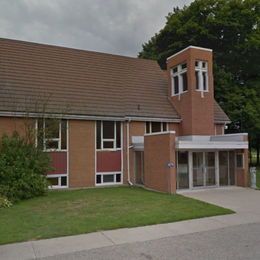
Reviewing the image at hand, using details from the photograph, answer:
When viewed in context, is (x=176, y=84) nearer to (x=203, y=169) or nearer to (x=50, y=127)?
(x=203, y=169)

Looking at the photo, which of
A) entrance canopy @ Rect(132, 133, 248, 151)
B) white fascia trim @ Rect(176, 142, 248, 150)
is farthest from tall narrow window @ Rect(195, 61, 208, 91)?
white fascia trim @ Rect(176, 142, 248, 150)

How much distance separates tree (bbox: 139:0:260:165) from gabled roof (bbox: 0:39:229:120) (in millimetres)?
7023

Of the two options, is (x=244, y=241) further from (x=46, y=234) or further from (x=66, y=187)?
(x=66, y=187)

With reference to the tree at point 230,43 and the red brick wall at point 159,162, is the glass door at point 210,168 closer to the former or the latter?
the red brick wall at point 159,162

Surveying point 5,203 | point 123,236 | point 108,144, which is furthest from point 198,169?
point 123,236

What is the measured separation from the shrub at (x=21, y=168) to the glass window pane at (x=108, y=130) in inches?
173

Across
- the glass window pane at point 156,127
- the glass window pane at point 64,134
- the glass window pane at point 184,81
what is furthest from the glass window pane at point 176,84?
the glass window pane at point 64,134

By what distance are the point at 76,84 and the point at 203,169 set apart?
9255mm

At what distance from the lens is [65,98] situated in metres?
18.9

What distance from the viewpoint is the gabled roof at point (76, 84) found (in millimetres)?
18047

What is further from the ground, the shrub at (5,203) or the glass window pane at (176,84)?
the glass window pane at (176,84)

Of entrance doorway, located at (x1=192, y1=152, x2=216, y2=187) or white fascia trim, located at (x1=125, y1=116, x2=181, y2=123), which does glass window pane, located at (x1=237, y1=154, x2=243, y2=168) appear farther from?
white fascia trim, located at (x1=125, y1=116, x2=181, y2=123)

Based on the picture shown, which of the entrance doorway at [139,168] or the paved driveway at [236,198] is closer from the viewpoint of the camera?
the paved driveway at [236,198]

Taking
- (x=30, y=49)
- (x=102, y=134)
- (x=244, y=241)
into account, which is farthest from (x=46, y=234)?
(x=30, y=49)
